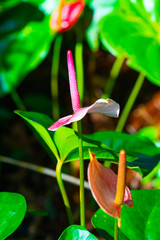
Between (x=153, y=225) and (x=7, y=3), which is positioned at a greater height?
(x=7, y=3)

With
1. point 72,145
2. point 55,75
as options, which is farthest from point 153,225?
point 55,75

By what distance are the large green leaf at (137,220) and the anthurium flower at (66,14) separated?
0.74 meters

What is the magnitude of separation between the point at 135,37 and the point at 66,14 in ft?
1.00

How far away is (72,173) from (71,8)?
2.15 ft

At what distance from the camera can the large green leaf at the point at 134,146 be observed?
618 mm

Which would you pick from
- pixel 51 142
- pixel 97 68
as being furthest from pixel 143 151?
pixel 97 68

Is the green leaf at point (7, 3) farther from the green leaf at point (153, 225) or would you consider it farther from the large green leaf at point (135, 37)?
the green leaf at point (153, 225)

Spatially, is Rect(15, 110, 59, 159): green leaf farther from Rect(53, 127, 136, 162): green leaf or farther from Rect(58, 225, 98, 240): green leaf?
Rect(58, 225, 98, 240): green leaf

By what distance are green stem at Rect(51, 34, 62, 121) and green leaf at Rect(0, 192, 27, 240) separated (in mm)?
1005

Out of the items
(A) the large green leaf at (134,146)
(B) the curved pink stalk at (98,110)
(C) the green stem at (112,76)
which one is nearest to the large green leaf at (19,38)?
(C) the green stem at (112,76)

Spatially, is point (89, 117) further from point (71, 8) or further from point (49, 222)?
point (71, 8)

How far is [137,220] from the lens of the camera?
47 centimetres

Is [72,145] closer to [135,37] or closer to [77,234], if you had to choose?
[77,234]

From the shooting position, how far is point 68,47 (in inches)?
61.3
